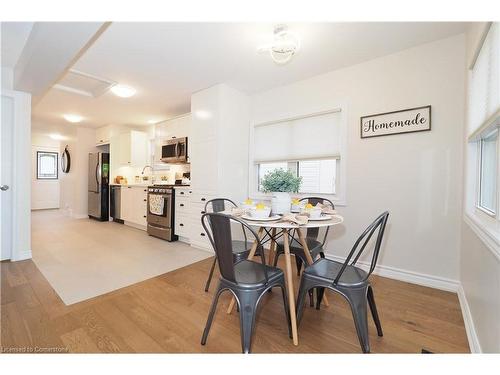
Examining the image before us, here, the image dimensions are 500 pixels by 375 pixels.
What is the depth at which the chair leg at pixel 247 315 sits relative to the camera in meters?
1.30

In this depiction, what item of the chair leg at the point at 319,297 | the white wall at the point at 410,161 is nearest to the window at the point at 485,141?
the white wall at the point at 410,161

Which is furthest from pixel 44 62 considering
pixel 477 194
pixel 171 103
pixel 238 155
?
pixel 477 194

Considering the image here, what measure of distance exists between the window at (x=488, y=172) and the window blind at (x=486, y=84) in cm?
11

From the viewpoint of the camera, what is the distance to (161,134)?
469 centimetres

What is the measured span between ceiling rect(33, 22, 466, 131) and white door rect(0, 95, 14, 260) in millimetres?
941

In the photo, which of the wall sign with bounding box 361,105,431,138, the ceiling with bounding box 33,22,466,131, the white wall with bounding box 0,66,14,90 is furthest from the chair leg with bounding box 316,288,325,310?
the white wall with bounding box 0,66,14,90

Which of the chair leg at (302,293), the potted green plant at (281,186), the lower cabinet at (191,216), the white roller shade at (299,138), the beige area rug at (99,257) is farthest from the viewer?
the lower cabinet at (191,216)

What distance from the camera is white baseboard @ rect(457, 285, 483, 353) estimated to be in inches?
54.1

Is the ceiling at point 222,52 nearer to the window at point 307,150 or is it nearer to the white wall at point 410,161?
the white wall at point 410,161

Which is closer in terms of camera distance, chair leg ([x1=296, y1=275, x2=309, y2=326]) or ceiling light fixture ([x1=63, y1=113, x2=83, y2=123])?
chair leg ([x1=296, y1=275, x2=309, y2=326])

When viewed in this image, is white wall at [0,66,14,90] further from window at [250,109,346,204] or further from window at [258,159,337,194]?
window at [258,159,337,194]

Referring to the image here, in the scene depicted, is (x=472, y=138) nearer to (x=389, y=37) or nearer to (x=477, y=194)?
(x=477, y=194)
